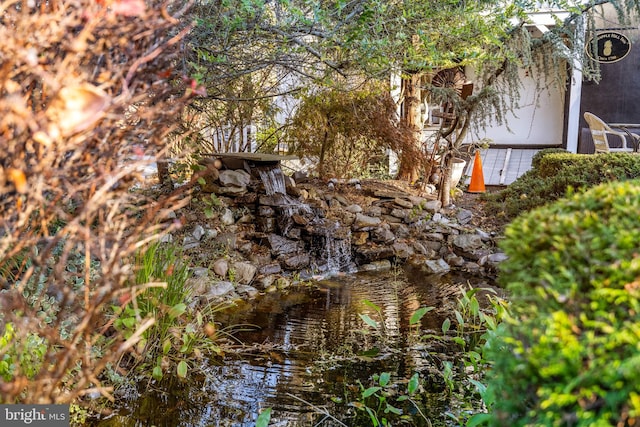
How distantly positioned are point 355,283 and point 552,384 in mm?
5225

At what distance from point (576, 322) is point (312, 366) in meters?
→ 2.88

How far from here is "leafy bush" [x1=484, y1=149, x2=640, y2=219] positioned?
6.90 meters

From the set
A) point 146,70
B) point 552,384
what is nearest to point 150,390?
point 146,70

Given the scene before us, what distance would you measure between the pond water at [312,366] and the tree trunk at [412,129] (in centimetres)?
355

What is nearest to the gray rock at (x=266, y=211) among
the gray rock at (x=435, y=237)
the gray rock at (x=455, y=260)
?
the gray rock at (x=435, y=237)

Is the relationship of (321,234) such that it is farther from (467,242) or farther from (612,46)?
(612,46)

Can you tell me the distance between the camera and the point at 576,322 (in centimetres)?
132

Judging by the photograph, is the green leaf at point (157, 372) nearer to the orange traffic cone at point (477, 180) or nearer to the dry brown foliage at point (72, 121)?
the dry brown foliage at point (72, 121)

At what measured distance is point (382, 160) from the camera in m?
9.64

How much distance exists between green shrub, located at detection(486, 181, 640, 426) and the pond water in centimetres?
183

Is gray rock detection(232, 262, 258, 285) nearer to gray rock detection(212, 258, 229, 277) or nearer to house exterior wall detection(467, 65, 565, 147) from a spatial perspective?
gray rock detection(212, 258, 229, 277)

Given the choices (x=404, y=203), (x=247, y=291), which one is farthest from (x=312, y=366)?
(x=404, y=203)

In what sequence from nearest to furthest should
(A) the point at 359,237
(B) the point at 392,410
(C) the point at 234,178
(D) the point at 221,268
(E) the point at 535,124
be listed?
(B) the point at 392,410
(D) the point at 221,268
(C) the point at 234,178
(A) the point at 359,237
(E) the point at 535,124

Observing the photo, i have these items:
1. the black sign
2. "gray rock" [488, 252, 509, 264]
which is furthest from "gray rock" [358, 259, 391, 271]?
the black sign
